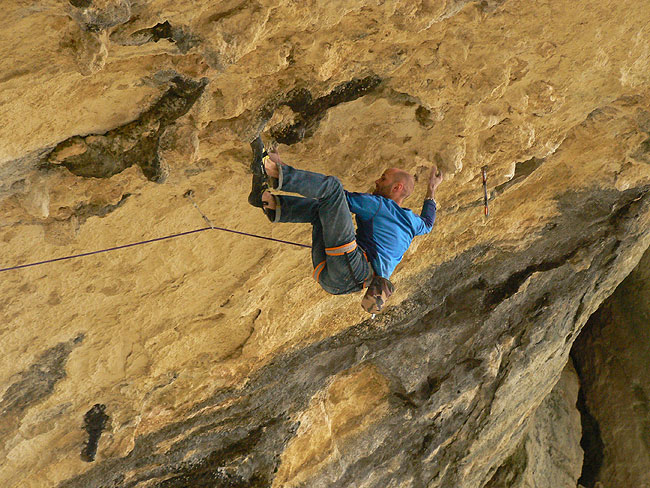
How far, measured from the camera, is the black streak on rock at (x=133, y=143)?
7.43 ft

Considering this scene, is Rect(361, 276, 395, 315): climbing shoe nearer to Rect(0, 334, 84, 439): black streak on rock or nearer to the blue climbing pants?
the blue climbing pants

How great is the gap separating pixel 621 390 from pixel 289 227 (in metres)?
4.70

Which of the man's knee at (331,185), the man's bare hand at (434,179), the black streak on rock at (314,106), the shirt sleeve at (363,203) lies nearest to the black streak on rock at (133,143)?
the black streak on rock at (314,106)

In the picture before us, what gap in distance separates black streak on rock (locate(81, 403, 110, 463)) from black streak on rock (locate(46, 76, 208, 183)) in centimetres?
155

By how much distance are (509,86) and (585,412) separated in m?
4.90

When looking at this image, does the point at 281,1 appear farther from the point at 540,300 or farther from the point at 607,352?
the point at 607,352

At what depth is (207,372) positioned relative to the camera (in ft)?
11.7

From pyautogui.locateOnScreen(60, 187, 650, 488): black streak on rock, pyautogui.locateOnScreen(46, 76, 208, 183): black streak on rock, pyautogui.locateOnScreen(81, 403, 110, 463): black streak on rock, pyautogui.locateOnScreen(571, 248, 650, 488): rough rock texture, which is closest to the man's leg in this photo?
pyautogui.locateOnScreen(46, 76, 208, 183): black streak on rock

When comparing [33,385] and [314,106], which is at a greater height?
[314,106]

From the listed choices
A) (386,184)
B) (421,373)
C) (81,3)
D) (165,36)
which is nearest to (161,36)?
(165,36)

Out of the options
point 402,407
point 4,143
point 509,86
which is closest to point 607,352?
point 402,407

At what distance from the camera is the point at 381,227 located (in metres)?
2.68

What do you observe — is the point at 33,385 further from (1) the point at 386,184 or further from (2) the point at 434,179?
(2) the point at 434,179

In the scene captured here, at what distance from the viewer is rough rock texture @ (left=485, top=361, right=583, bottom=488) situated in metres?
5.76
